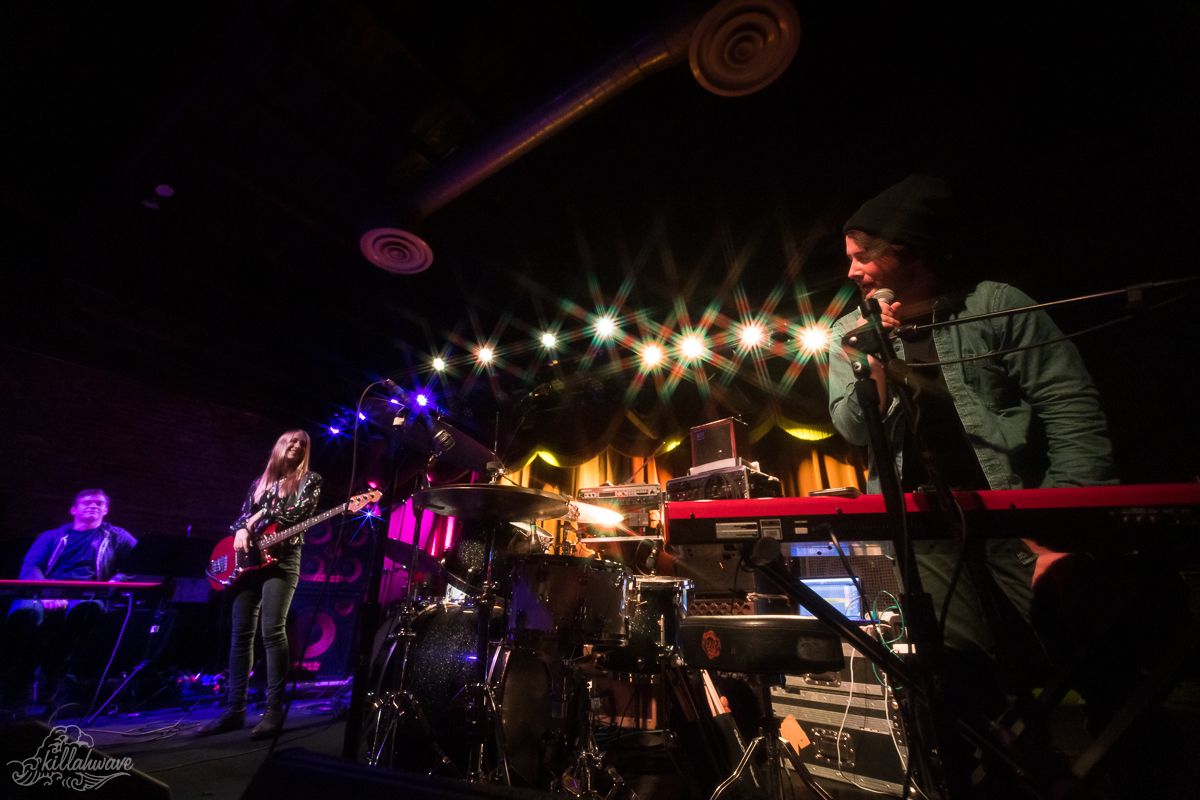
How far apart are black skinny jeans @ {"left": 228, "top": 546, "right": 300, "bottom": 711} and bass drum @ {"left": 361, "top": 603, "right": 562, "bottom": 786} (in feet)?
4.04

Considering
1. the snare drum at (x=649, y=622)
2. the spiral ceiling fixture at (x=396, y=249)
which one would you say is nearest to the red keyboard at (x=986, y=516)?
the snare drum at (x=649, y=622)

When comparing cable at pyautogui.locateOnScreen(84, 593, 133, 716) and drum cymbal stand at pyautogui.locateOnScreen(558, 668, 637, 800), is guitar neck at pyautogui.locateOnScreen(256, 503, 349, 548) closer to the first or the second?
cable at pyautogui.locateOnScreen(84, 593, 133, 716)

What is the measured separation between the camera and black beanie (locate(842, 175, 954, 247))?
60.4 inches

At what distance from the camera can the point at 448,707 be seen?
274 cm

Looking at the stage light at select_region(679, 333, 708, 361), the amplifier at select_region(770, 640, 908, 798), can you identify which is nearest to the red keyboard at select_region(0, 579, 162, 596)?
the amplifier at select_region(770, 640, 908, 798)

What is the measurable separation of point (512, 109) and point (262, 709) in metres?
5.95

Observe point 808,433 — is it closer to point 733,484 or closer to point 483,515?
point 733,484

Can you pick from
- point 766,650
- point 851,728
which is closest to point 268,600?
point 766,650

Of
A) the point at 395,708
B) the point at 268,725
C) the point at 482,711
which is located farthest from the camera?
the point at 268,725

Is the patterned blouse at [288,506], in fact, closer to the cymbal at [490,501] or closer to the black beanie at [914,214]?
the cymbal at [490,501]

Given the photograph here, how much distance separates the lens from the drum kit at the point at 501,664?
2520 millimetres

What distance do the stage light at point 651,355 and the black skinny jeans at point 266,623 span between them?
15.0 ft

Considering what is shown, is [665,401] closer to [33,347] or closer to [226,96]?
[226,96]

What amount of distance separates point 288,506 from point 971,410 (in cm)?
466
